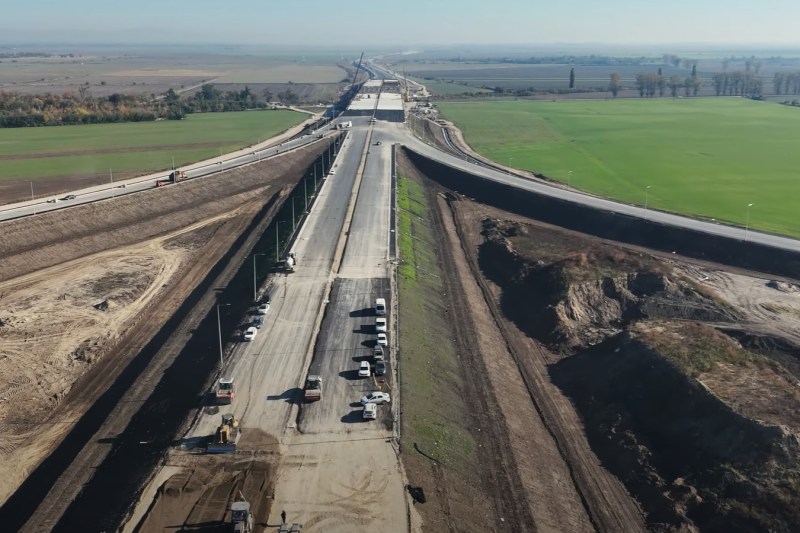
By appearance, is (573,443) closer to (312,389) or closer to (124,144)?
(312,389)

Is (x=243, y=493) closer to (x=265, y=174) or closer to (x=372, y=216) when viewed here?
(x=372, y=216)

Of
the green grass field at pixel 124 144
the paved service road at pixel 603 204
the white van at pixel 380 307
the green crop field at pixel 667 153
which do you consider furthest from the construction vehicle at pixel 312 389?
the green grass field at pixel 124 144

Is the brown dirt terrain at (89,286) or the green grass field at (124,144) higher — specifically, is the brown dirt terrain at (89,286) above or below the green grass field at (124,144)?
below

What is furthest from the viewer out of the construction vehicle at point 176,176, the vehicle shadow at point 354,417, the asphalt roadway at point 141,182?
the construction vehicle at point 176,176

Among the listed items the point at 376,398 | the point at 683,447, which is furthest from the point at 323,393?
the point at 683,447

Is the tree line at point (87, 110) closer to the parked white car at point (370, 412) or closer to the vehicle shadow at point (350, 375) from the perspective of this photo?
the vehicle shadow at point (350, 375)

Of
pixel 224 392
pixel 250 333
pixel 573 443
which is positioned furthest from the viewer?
pixel 250 333
